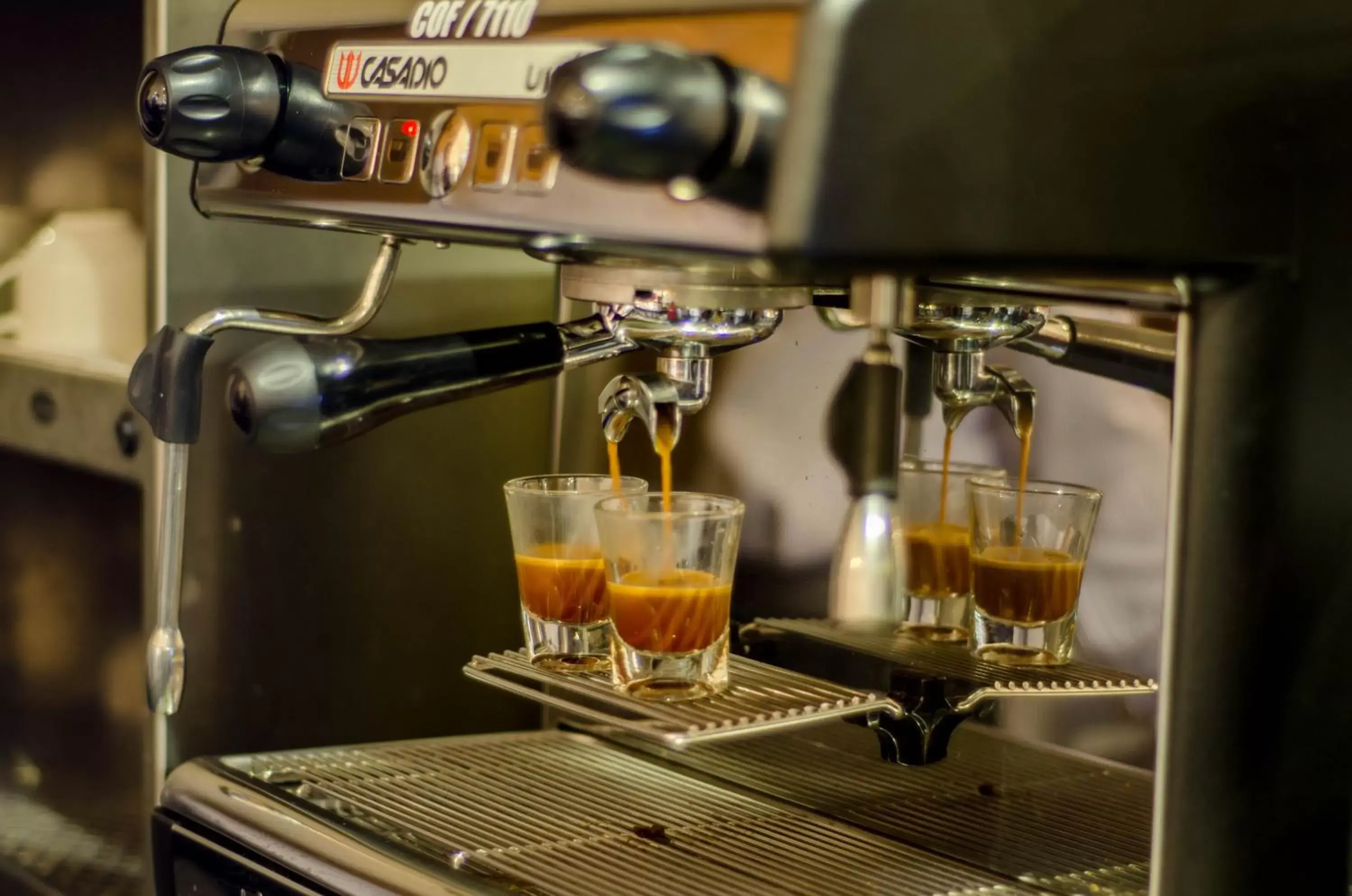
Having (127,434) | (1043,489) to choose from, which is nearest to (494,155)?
(1043,489)

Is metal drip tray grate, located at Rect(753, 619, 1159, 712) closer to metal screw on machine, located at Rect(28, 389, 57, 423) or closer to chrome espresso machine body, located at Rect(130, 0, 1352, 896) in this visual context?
chrome espresso machine body, located at Rect(130, 0, 1352, 896)

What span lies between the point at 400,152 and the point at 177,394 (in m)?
0.20

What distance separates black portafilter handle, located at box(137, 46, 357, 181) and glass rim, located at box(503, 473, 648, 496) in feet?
0.68

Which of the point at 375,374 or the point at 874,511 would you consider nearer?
the point at 375,374

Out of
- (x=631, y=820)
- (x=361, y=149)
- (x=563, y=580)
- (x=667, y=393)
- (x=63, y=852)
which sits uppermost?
(x=361, y=149)

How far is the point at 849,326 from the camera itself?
2.68 ft

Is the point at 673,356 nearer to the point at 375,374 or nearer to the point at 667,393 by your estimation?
the point at 667,393

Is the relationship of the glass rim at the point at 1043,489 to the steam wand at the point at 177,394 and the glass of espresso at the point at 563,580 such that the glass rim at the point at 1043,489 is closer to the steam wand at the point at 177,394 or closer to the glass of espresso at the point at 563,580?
the glass of espresso at the point at 563,580

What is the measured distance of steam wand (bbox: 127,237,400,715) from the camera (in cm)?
81

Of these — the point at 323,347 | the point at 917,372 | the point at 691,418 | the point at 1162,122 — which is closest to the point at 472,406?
the point at 691,418

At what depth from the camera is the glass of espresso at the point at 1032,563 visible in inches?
32.7

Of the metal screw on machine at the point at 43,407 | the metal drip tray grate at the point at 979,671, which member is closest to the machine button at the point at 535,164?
the metal drip tray grate at the point at 979,671

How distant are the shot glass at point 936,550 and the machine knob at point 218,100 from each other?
1.26 ft

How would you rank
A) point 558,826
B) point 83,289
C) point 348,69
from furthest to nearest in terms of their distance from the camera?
point 83,289 → point 558,826 → point 348,69
